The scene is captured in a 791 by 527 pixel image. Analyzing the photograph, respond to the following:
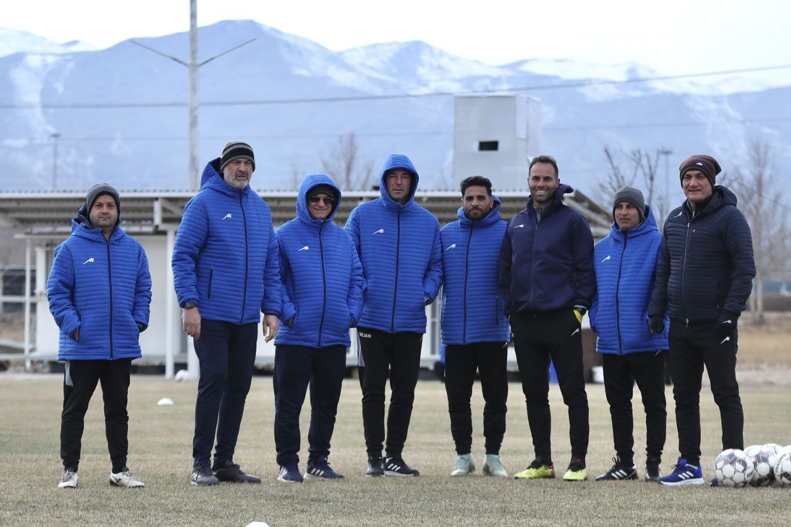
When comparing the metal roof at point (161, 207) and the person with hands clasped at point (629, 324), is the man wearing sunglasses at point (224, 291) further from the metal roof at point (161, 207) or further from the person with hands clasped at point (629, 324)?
the metal roof at point (161, 207)

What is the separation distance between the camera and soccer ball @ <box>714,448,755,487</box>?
8453 mm

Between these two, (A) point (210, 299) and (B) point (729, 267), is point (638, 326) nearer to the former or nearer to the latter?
(B) point (729, 267)

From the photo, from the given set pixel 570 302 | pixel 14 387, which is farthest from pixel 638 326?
pixel 14 387

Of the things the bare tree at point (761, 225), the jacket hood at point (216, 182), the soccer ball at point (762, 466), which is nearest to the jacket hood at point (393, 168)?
the jacket hood at point (216, 182)

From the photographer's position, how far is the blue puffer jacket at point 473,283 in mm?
9383

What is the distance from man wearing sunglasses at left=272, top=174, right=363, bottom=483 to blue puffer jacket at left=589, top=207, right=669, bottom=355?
167cm

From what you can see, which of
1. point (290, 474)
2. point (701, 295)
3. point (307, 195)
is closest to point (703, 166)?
point (701, 295)

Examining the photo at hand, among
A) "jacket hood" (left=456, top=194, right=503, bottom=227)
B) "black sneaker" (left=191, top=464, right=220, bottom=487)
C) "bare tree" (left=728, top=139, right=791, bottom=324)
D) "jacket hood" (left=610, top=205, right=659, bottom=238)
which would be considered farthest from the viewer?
"bare tree" (left=728, top=139, right=791, bottom=324)

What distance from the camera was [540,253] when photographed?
9.02 meters

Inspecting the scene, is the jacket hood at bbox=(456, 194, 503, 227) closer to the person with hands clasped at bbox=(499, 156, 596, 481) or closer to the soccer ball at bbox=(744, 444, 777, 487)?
the person with hands clasped at bbox=(499, 156, 596, 481)

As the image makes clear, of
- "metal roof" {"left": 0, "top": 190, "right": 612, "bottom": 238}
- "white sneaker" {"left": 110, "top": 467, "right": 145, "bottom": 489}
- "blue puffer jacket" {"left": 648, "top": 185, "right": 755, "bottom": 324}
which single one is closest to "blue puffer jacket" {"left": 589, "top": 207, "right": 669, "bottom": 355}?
"blue puffer jacket" {"left": 648, "top": 185, "right": 755, "bottom": 324}

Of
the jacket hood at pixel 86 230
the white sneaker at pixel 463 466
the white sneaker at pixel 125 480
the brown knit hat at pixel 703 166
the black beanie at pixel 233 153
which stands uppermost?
the black beanie at pixel 233 153

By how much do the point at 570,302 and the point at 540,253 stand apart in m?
0.39

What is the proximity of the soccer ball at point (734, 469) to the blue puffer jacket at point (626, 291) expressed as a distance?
0.94 m
